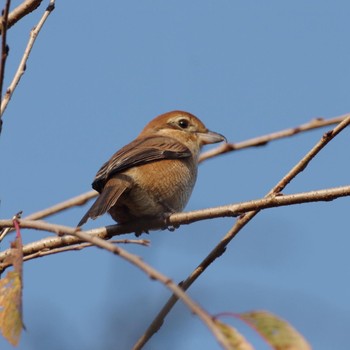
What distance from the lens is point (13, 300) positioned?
2160 mm

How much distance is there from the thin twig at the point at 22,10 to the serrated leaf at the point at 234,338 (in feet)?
7.58

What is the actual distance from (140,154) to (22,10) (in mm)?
1635

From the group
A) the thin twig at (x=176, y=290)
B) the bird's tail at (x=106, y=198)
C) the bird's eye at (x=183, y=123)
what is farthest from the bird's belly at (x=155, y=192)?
the thin twig at (x=176, y=290)

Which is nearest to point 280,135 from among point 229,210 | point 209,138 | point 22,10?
point 229,210

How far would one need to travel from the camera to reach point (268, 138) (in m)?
3.02

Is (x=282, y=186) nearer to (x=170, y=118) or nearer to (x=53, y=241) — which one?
(x=53, y=241)

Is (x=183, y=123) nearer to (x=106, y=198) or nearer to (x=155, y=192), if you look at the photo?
(x=155, y=192)

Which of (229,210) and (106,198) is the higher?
(106,198)

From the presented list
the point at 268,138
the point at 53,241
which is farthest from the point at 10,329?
the point at 268,138

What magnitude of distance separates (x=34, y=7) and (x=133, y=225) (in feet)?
4.74

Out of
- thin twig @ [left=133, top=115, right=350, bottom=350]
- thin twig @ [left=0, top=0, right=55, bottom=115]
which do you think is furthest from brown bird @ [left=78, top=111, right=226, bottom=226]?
thin twig @ [left=0, top=0, right=55, bottom=115]

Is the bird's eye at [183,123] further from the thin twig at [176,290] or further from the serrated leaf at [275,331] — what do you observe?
the serrated leaf at [275,331]

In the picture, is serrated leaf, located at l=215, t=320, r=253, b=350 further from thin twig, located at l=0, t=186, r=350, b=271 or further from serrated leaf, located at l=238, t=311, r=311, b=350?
thin twig, located at l=0, t=186, r=350, b=271

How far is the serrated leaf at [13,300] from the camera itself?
2.05m
